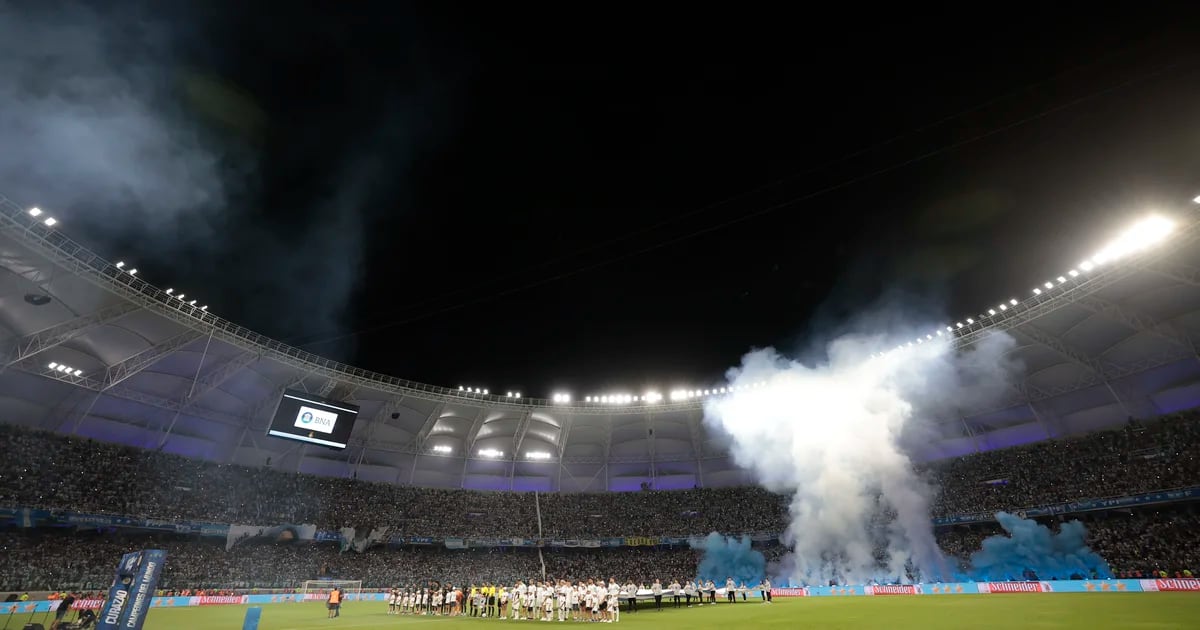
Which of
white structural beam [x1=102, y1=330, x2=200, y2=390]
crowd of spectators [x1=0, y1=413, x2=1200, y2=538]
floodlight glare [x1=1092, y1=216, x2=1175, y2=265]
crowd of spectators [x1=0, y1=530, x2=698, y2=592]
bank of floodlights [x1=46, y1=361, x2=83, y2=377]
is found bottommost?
crowd of spectators [x1=0, y1=530, x2=698, y2=592]

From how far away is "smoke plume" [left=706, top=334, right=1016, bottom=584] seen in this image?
125ft

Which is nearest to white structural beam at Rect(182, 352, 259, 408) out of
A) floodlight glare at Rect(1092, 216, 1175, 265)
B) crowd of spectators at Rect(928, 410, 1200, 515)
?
floodlight glare at Rect(1092, 216, 1175, 265)

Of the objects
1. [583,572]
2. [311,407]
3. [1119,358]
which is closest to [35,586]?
[311,407]

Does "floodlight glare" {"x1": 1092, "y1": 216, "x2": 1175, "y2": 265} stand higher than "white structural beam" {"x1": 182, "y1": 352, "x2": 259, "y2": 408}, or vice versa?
"floodlight glare" {"x1": 1092, "y1": 216, "x2": 1175, "y2": 265}

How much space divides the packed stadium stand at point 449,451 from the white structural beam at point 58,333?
0.39 ft

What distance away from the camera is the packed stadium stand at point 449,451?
30688 millimetres

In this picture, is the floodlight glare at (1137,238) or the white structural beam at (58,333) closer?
the floodlight glare at (1137,238)

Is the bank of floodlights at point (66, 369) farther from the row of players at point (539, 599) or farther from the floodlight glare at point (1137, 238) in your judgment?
the floodlight glare at point (1137, 238)

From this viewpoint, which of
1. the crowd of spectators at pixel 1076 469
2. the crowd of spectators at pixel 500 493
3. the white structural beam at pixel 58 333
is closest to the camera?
the white structural beam at pixel 58 333

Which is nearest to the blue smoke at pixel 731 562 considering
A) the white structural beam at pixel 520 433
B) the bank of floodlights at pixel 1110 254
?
the white structural beam at pixel 520 433

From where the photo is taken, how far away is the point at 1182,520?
31.9m

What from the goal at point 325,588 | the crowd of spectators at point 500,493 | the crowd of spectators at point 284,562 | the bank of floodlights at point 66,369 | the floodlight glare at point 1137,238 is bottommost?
the goal at point 325,588

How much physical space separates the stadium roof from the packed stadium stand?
0.15 metres

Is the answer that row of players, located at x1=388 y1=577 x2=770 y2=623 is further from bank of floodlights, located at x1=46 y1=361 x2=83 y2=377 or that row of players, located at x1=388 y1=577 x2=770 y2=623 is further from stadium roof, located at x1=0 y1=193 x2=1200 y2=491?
bank of floodlights, located at x1=46 y1=361 x2=83 y2=377
